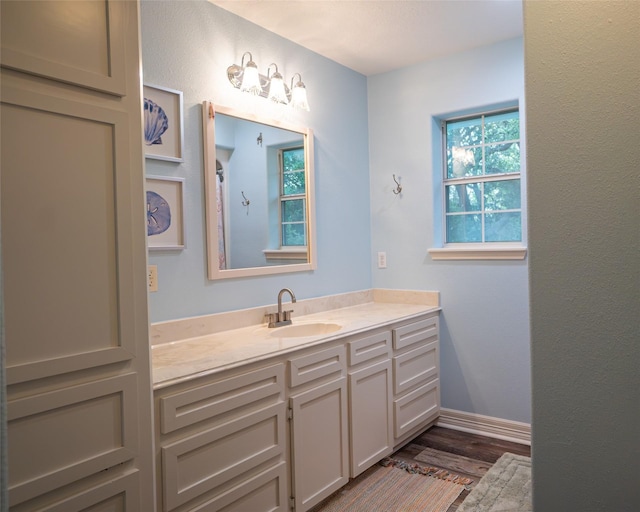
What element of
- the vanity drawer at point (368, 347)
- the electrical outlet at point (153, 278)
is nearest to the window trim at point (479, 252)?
the vanity drawer at point (368, 347)

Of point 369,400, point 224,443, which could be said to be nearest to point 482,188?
point 369,400

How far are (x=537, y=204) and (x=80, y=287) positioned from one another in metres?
1.15

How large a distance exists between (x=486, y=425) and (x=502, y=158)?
1.75m

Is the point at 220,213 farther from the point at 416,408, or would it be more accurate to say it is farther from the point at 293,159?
the point at 416,408

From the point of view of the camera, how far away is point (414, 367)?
2994 millimetres

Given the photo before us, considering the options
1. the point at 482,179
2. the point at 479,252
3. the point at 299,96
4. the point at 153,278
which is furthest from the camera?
the point at 482,179

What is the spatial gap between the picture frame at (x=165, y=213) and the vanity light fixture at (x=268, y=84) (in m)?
0.66

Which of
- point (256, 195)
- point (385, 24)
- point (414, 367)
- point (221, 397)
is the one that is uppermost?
point (385, 24)

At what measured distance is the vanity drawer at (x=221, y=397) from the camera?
161cm

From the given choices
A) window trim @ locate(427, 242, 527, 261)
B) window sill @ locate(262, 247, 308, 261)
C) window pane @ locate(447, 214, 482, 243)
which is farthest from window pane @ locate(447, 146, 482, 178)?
window sill @ locate(262, 247, 308, 261)

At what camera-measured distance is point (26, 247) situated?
1.15 metres

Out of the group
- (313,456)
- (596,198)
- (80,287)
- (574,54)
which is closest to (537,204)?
(596,198)

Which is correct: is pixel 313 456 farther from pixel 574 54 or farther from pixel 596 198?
pixel 574 54

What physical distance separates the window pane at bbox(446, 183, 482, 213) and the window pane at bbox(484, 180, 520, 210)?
6 centimetres
